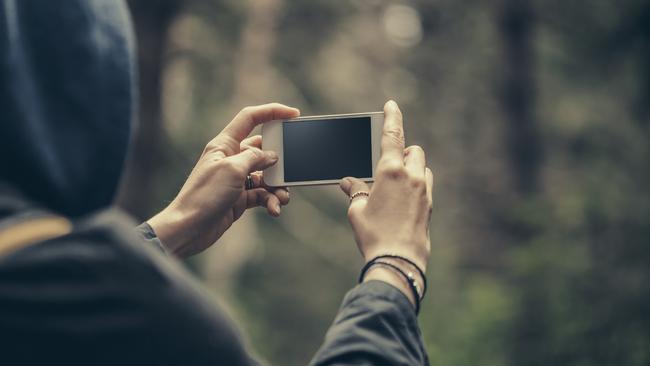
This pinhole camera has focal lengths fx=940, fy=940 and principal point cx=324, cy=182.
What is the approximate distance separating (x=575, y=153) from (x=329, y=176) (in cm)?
1369

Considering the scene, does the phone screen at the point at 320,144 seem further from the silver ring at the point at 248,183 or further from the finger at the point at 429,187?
the finger at the point at 429,187

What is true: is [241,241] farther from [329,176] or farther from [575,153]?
[329,176]

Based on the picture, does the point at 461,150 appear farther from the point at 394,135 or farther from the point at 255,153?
the point at 394,135

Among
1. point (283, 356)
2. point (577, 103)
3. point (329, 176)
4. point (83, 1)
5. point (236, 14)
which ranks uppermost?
point (236, 14)

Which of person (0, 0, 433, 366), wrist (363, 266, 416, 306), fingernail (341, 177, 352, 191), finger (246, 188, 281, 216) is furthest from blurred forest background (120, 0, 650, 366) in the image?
person (0, 0, 433, 366)

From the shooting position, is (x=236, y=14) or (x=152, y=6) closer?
(x=152, y=6)

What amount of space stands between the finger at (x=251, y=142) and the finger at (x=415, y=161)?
0.58 metres

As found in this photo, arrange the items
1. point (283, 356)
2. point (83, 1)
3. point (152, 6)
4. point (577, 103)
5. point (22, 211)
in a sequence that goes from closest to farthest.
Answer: point (22, 211), point (83, 1), point (152, 6), point (283, 356), point (577, 103)

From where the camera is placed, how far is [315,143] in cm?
245

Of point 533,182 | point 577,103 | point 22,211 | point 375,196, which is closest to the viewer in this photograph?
point 22,211

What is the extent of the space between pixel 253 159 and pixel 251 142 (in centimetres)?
14

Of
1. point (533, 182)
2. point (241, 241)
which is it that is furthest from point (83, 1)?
point (241, 241)

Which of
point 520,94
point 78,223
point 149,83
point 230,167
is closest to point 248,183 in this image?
point 230,167

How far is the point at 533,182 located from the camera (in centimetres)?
1062
